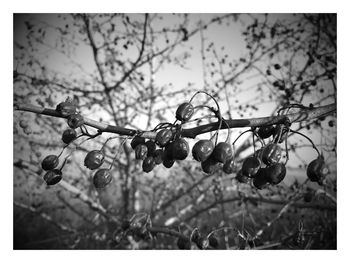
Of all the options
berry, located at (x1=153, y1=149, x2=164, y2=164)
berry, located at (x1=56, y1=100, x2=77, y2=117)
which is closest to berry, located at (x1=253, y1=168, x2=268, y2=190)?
berry, located at (x1=153, y1=149, x2=164, y2=164)

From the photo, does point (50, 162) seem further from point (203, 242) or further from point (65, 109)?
point (203, 242)

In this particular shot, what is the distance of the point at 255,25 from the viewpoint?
3.25 meters

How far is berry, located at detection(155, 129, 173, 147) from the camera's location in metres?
1.02

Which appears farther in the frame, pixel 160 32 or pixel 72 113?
pixel 160 32

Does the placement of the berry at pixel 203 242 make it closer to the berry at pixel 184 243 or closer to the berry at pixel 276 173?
the berry at pixel 184 243

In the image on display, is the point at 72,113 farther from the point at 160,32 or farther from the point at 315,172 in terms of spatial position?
the point at 160,32

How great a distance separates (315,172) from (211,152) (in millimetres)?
457

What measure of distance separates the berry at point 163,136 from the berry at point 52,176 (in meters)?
0.58

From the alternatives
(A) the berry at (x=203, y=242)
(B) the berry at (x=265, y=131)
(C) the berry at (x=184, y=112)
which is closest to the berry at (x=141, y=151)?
(C) the berry at (x=184, y=112)

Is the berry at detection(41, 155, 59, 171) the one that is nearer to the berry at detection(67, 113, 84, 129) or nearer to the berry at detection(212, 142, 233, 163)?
the berry at detection(67, 113, 84, 129)

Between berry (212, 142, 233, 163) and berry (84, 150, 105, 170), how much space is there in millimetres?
542

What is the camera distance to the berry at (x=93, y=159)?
1.07 metres
